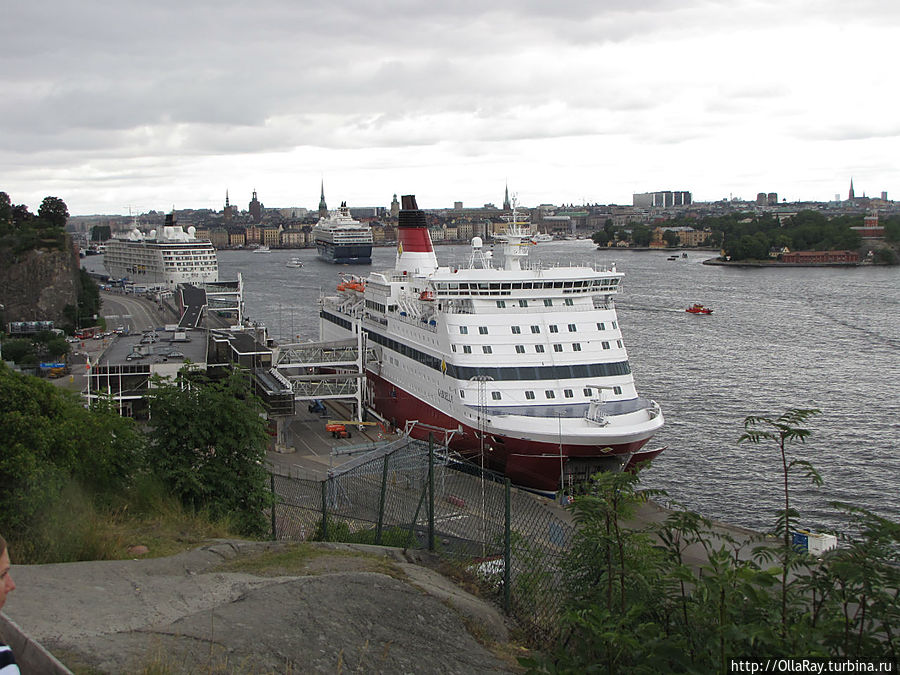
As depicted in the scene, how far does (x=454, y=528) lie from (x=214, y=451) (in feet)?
13.9

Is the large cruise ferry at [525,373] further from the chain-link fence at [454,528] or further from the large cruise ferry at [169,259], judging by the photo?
the large cruise ferry at [169,259]

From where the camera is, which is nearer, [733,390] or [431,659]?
[431,659]

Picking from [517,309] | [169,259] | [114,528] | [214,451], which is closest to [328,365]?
[517,309]

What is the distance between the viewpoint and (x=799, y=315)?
59250mm

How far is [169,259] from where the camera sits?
89500mm

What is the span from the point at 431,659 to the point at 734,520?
16153 mm

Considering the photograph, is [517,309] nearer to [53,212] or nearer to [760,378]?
[760,378]

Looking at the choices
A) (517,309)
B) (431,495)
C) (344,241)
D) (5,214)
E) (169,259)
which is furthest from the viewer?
(344,241)

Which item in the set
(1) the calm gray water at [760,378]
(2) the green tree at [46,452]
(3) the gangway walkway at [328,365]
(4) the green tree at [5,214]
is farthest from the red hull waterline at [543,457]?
(4) the green tree at [5,214]

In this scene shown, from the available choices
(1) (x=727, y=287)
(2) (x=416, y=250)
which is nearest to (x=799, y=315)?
(1) (x=727, y=287)

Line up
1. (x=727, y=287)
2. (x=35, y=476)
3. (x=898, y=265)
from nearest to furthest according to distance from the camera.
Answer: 1. (x=35, y=476)
2. (x=727, y=287)
3. (x=898, y=265)

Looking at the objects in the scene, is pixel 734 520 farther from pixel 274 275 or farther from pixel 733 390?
pixel 274 275

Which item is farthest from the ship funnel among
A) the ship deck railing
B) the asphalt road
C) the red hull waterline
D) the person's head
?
the person's head

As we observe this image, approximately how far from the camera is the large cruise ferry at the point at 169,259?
89125 mm
